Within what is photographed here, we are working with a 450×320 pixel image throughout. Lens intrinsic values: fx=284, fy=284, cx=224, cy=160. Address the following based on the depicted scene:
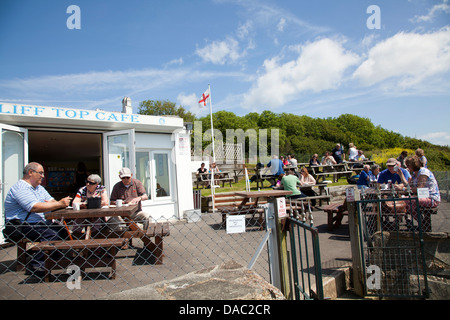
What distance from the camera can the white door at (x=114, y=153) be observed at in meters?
7.69

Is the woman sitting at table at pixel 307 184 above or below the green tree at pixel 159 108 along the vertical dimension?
below

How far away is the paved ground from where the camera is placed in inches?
137

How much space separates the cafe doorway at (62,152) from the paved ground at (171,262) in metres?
4.04

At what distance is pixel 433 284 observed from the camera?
4.36 metres

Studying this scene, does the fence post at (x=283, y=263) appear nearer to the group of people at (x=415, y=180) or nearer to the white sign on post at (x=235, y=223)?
the white sign on post at (x=235, y=223)

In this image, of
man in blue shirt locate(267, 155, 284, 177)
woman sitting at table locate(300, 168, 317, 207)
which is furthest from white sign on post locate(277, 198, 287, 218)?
man in blue shirt locate(267, 155, 284, 177)

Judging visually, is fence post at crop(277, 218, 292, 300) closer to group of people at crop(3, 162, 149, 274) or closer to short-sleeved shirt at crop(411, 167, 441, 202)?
group of people at crop(3, 162, 149, 274)

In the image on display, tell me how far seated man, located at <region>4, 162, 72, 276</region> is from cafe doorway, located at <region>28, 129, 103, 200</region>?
351cm

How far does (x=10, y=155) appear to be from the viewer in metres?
6.43

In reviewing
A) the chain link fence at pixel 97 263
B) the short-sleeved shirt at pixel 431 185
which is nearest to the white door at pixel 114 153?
the chain link fence at pixel 97 263

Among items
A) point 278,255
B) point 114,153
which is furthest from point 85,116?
point 278,255

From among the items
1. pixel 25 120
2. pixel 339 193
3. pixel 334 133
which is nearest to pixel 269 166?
pixel 339 193

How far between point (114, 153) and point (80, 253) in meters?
4.42
